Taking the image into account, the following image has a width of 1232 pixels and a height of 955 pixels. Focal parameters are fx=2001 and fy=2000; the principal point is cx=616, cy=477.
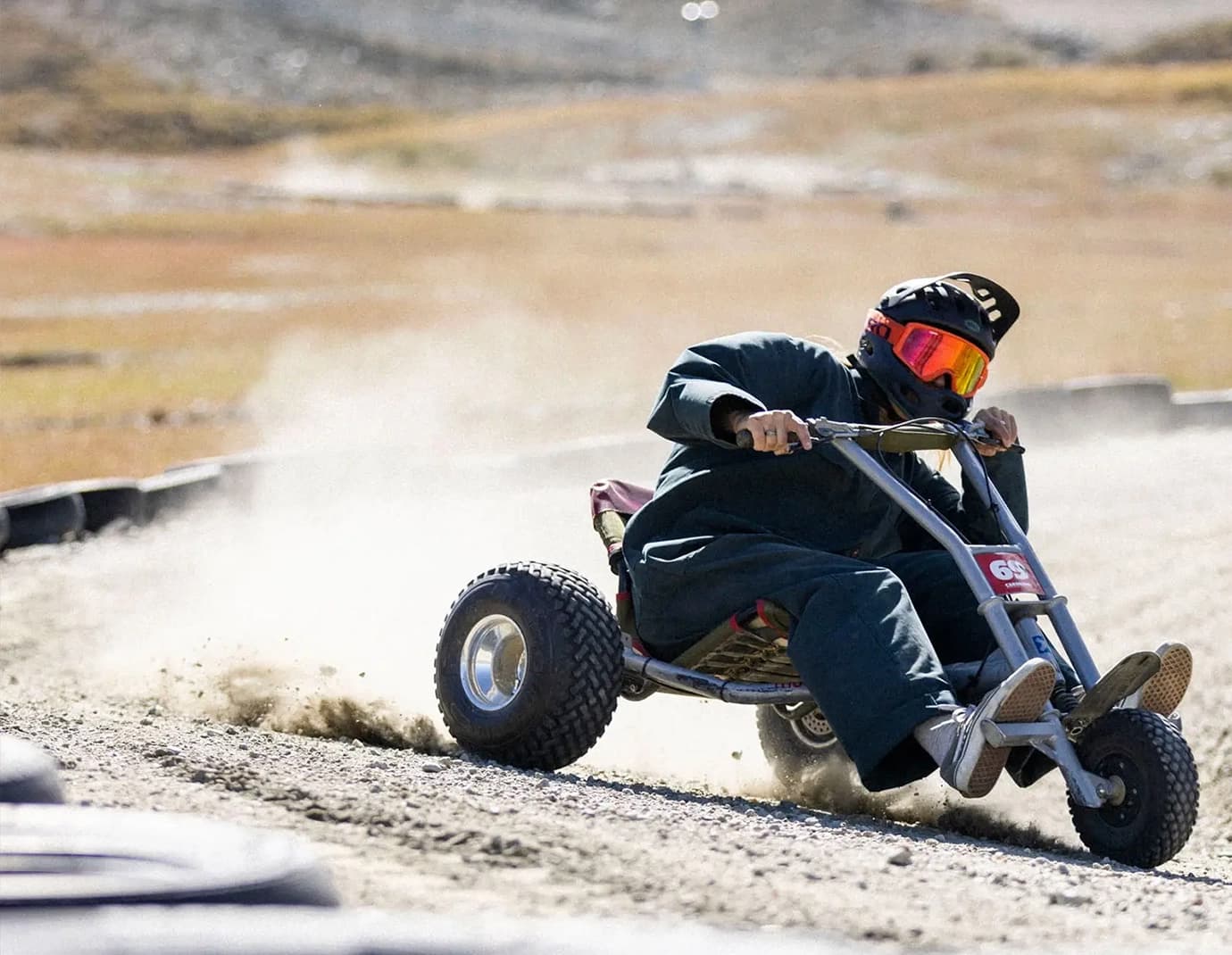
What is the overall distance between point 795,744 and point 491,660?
1.21 m

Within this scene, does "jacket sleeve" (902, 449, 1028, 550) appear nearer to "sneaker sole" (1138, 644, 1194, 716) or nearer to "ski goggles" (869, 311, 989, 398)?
"ski goggles" (869, 311, 989, 398)

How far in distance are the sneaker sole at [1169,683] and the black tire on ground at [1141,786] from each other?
200 mm

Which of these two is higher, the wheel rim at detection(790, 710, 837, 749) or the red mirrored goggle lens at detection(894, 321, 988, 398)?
the red mirrored goggle lens at detection(894, 321, 988, 398)

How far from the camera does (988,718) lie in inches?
189

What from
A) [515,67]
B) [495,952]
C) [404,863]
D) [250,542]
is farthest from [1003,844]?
[515,67]

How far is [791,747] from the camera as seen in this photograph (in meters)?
6.51

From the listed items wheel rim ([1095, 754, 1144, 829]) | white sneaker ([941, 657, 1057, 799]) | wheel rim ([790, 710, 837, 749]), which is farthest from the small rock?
wheel rim ([790, 710, 837, 749])

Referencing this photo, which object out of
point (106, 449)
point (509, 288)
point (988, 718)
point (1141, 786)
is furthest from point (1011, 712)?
point (509, 288)

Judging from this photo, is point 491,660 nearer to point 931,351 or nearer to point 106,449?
point 931,351

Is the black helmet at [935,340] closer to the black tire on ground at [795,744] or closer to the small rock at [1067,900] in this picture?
the black tire on ground at [795,744]

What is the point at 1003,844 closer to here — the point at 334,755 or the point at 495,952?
the point at 334,755

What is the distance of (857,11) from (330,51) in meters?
68.2

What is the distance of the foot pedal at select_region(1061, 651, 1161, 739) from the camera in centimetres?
478

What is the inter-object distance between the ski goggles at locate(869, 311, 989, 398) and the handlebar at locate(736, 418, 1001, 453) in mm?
147
